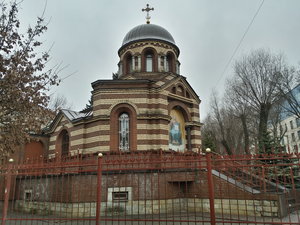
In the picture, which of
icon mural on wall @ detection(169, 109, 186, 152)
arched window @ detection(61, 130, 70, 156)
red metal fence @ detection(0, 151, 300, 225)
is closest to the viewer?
red metal fence @ detection(0, 151, 300, 225)

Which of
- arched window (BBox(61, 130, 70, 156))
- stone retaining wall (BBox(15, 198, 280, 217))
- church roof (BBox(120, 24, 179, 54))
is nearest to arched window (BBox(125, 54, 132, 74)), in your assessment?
church roof (BBox(120, 24, 179, 54))

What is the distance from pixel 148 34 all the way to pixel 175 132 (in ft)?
25.7

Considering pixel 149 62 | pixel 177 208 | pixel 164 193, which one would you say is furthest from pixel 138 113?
pixel 149 62

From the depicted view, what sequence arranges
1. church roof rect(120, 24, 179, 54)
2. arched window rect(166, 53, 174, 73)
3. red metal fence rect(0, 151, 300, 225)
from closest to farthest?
red metal fence rect(0, 151, 300, 225) → church roof rect(120, 24, 179, 54) → arched window rect(166, 53, 174, 73)

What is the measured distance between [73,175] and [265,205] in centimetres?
817

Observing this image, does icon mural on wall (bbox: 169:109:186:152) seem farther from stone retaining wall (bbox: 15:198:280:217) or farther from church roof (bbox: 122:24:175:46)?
church roof (bbox: 122:24:175:46)

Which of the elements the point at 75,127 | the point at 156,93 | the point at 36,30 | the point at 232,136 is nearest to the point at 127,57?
the point at 156,93

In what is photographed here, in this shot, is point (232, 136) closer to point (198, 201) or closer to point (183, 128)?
point (183, 128)

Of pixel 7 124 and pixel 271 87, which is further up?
pixel 271 87

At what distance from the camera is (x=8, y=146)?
651cm

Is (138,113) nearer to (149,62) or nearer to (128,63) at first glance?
(149,62)

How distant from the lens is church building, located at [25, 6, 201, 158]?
13.3 meters

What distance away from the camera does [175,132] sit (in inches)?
593

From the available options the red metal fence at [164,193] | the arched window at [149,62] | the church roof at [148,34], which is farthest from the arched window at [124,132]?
the church roof at [148,34]
